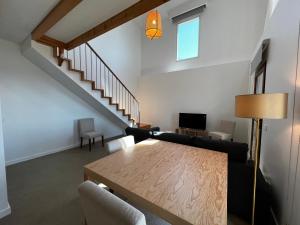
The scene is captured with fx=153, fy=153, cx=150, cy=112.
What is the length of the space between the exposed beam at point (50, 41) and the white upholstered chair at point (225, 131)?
14.4 ft

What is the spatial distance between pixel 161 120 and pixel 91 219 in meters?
5.45

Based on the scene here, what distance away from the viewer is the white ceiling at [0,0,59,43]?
203 cm

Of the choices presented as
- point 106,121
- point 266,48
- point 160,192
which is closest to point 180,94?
point 106,121

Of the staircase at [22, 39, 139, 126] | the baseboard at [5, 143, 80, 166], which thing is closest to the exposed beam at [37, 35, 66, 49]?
the staircase at [22, 39, 139, 126]

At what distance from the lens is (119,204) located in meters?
0.79

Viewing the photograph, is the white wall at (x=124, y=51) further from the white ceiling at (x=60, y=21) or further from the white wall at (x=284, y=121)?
the white wall at (x=284, y=121)

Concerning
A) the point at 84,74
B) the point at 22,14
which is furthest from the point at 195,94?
the point at 22,14

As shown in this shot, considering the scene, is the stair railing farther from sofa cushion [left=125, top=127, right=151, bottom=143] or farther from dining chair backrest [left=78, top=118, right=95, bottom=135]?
sofa cushion [left=125, top=127, right=151, bottom=143]

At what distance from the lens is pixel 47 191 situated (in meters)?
2.45

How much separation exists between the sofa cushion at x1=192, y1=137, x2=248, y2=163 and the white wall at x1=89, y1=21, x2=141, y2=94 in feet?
15.4

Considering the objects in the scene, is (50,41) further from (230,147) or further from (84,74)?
(230,147)

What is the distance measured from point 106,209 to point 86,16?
2565 mm

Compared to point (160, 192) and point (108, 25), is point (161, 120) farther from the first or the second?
point (160, 192)

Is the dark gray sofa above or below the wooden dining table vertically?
below
